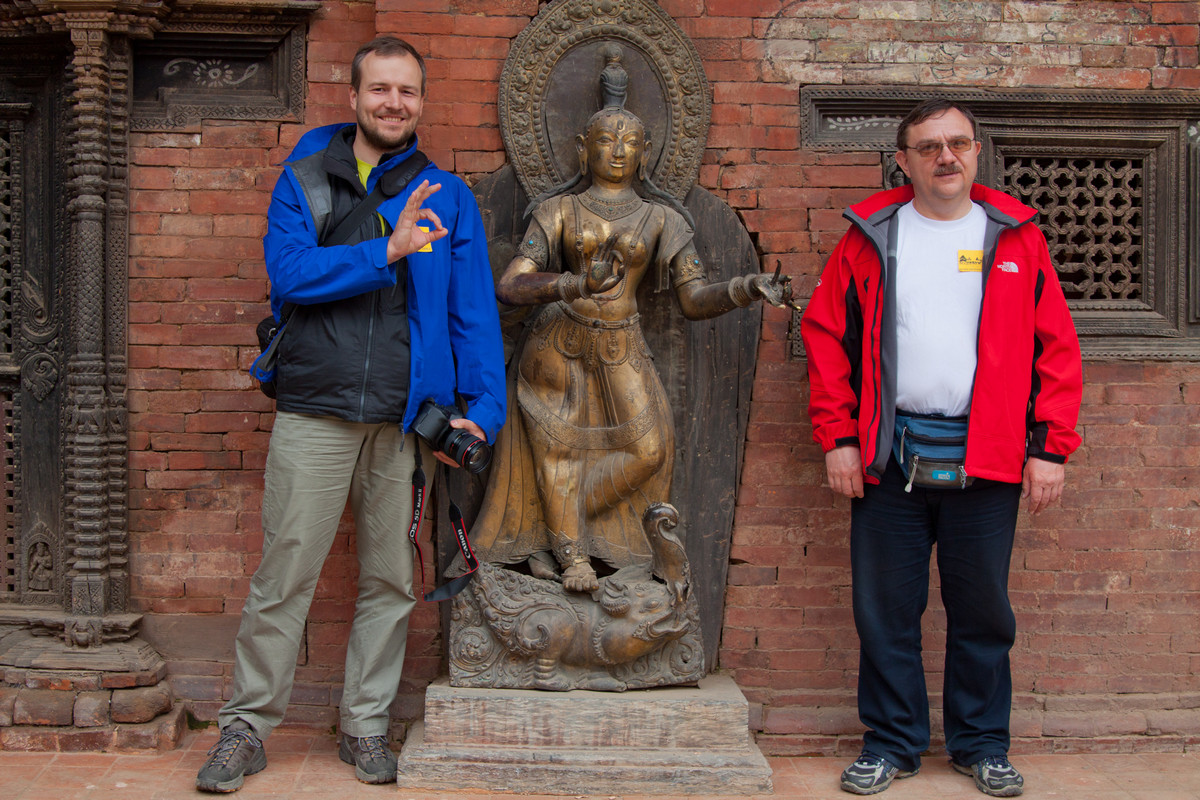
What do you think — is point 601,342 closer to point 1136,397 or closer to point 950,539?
point 950,539

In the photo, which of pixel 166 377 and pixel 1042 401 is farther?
pixel 166 377

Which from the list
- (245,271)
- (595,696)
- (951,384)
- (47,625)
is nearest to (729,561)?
(595,696)

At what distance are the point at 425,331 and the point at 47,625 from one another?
2.05 metres

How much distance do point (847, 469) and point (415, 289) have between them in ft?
5.22

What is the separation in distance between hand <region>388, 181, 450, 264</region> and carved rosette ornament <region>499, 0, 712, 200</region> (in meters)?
0.81

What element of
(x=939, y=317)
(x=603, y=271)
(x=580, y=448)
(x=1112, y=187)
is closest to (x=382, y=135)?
(x=603, y=271)

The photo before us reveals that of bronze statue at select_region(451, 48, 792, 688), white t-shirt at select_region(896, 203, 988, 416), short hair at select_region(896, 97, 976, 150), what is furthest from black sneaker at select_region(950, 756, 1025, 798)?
short hair at select_region(896, 97, 976, 150)

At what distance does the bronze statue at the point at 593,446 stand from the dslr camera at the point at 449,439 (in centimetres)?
45

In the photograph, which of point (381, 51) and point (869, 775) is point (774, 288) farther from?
point (869, 775)

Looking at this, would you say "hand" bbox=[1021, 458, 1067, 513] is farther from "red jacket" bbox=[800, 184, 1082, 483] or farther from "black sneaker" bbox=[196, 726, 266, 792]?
"black sneaker" bbox=[196, 726, 266, 792]

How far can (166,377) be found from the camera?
13.1 ft

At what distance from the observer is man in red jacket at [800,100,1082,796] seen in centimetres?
337

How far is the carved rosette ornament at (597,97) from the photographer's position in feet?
12.7

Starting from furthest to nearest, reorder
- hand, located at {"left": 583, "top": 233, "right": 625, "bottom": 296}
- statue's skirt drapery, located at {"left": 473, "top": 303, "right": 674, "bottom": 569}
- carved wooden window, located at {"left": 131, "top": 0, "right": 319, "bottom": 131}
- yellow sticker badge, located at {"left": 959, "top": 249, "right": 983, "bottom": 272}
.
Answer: carved wooden window, located at {"left": 131, "top": 0, "right": 319, "bottom": 131}
statue's skirt drapery, located at {"left": 473, "top": 303, "right": 674, "bottom": 569}
yellow sticker badge, located at {"left": 959, "top": 249, "right": 983, "bottom": 272}
hand, located at {"left": 583, "top": 233, "right": 625, "bottom": 296}
